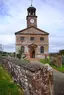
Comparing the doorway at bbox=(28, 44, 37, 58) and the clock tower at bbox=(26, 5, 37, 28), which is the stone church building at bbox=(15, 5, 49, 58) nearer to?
the doorway at bbox=(28, 44, 37, 58)

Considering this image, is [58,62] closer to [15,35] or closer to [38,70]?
[38,70]

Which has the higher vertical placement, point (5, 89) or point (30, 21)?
point (30, 21)

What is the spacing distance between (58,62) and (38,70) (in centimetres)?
2517

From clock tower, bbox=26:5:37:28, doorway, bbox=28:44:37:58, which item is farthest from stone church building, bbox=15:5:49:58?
clock tower, bbox=26:5:37:28

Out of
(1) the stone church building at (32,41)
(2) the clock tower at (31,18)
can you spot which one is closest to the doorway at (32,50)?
(1) the stone church building at (32,41)

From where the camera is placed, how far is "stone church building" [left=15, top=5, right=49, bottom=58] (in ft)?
198

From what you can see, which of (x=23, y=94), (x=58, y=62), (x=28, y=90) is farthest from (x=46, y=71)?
(x=58, y=62)

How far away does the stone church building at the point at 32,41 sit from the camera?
60219 mm

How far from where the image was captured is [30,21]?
62844 mm

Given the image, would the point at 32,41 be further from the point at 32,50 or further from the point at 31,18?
the point at 31,18

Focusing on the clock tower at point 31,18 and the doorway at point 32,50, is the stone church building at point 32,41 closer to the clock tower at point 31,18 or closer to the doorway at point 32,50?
the doorway at point 32,50

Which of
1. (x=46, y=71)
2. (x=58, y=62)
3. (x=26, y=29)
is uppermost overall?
(x=26, y=29)

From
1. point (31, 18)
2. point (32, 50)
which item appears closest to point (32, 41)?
point (32, 50)

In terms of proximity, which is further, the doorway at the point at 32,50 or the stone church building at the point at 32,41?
the doorway at the point at 32,50
